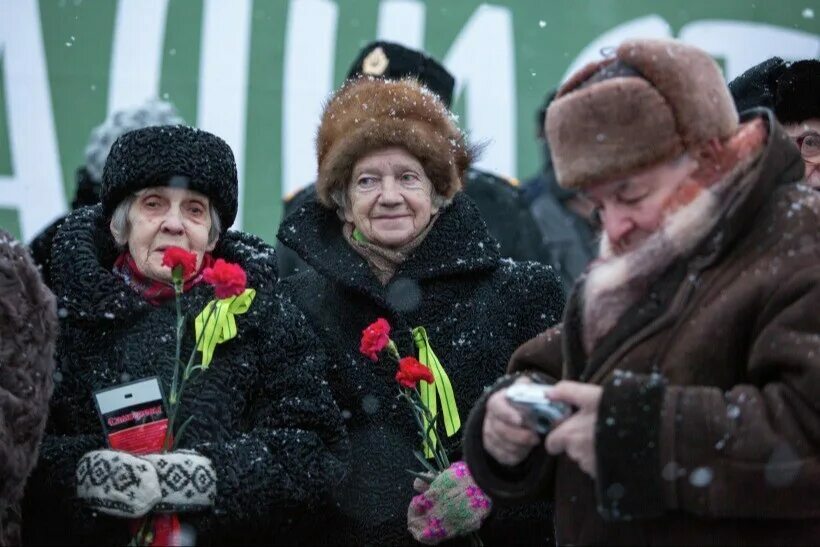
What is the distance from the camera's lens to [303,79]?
257 inches

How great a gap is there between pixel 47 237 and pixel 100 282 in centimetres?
116

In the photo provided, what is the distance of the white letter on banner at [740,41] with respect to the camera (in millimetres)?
6750

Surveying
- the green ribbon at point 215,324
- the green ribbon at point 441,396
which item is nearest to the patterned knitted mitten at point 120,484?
the green ribbon at point 215,324

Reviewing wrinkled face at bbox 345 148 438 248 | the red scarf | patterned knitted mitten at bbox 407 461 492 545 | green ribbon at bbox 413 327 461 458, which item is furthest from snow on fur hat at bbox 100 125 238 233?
patterned knitted mitten at bbox 407 461 492 545

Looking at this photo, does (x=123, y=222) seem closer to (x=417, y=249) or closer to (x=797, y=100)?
(x=417, y=249)

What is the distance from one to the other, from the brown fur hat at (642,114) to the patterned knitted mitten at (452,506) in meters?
1.18

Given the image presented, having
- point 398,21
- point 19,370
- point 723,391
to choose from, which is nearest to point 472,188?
point 398,21

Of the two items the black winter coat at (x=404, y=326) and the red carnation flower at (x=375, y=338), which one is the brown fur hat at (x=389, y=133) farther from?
the red carnation flower at (x=375, y=338)

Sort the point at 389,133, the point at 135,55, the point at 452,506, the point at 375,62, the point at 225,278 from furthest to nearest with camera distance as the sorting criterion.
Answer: the point at 135,55 → the point at 375,62 → the point at 389,133 → the point at 452,506 → the point at 225,278

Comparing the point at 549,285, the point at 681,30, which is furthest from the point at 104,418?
the point at 681,30

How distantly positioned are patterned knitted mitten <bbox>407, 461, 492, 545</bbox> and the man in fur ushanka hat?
2.72 feet

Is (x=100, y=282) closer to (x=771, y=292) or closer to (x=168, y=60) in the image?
(x=771, y=292)

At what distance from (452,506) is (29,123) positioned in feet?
12.7

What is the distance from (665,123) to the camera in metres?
2.13
